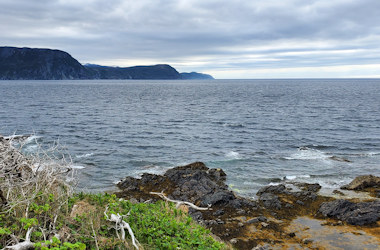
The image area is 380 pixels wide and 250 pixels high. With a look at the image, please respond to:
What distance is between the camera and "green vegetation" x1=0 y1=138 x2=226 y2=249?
6426 millimetres

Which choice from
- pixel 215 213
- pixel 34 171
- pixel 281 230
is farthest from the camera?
pixel 215 213

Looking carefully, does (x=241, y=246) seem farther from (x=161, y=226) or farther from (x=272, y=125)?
(x=272, y=125)

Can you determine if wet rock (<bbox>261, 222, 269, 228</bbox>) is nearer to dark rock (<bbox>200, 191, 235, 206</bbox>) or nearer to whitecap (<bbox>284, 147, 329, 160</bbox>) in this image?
dark rock (<bbox>200, 191, 235, 206</bbox>)

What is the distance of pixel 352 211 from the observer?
17.8m

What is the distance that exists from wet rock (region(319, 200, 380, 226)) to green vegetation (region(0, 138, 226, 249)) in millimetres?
11116

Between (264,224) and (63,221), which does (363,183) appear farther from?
(63,221)

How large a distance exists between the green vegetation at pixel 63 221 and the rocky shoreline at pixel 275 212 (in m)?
4.75

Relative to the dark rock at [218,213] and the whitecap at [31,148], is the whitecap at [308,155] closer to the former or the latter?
the dark rock at [218,213]

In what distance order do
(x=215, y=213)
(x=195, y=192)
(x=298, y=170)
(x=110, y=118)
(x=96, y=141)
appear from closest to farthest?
(x=215, y=213) < (x=195, y=192) < (x=298, y=170) < (x=96, y=141) < (x=110, y=118)

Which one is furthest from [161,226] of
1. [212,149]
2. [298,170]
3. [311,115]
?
[311,115]

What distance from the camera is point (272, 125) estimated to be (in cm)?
5288

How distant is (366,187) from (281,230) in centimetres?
1075

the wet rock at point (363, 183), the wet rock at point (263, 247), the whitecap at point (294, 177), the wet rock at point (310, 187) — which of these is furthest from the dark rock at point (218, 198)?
the wet rock at point (363, 183)

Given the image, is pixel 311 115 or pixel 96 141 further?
pixel 311 115
